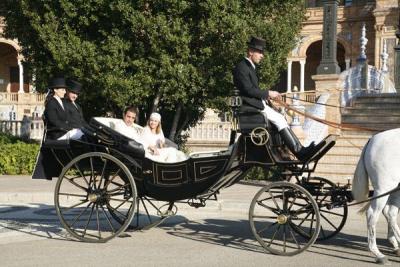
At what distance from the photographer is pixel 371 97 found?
653 inches

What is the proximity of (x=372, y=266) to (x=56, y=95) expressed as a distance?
14.6 feet

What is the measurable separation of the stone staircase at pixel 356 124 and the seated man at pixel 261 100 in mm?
5351

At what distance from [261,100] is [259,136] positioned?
0.45 meters

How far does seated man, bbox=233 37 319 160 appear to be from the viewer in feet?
20.7

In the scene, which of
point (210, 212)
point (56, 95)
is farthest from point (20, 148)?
point (56, 95)

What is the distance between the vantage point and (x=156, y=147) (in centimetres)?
741

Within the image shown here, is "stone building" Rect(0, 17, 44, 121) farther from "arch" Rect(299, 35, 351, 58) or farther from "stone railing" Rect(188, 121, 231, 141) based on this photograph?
"stone railing" Rect(188, 121, 231, 141)

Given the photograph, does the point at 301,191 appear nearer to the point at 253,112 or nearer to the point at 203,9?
the point at 253,112

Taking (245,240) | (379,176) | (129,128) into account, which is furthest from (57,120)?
(379,176)

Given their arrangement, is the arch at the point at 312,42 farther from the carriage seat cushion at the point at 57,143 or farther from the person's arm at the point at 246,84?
the carriage seat cushion at the point at 57,143

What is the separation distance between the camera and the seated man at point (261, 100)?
631 cm

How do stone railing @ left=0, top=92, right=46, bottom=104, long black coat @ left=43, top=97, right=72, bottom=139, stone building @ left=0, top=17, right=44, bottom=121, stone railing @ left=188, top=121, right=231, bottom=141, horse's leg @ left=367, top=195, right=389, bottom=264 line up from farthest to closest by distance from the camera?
stone railing @ left=0, top=92, right=46, bottom=104
stone building @ left=0, top=17, right=44, bottom=121
stone railing @ left=188, top=121, right=231, bottom=141
long black coat @ left=43, top=97, right=72, bottom=139
horse's leg @ left=367, top=195, right=389, bottom=264

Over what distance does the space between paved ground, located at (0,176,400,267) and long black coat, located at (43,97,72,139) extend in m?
1.41

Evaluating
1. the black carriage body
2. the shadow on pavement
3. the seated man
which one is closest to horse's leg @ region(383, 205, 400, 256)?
the shadow on pavement
